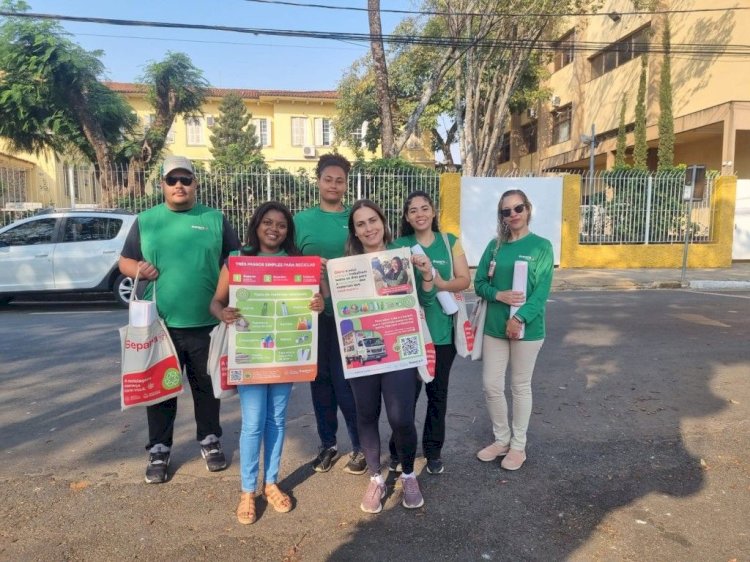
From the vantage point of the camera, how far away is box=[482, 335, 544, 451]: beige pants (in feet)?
11.1

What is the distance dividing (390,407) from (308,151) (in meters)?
31.9

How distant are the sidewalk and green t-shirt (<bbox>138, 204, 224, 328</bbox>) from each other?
34.4 feet

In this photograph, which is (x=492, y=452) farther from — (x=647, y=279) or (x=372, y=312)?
(x=647, y=279)

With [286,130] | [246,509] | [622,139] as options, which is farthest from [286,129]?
[246,509]

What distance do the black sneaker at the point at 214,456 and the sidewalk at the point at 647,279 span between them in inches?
406

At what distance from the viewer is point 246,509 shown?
2842mm

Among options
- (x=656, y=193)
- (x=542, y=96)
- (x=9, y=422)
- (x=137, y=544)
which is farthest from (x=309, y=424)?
(x=542, y=96)

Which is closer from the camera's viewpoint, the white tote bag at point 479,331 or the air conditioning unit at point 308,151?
the white tote bag at point 479,331

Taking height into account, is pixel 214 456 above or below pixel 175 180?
below

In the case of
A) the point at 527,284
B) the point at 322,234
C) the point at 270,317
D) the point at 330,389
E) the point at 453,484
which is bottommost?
the point at 453,484

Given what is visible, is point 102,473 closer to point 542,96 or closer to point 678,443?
point 678,443

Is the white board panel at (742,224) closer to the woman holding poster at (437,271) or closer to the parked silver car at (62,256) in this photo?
the parked silver car at (62,256)

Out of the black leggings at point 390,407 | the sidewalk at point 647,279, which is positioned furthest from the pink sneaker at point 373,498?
the sidewalk at point 647,279

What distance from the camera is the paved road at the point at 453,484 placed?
2639 mm
